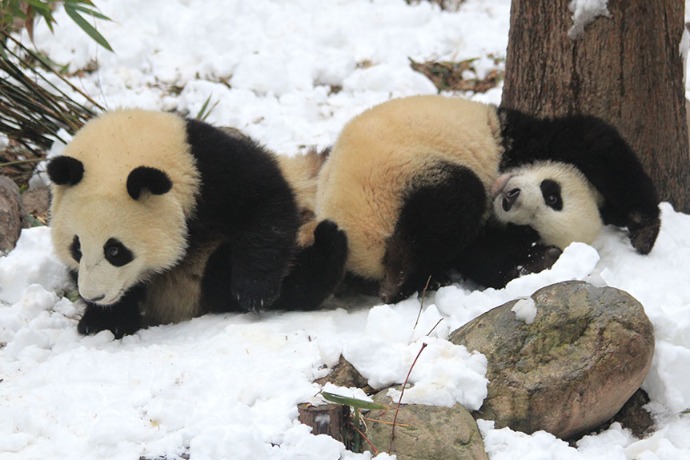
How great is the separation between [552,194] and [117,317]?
2.07 m

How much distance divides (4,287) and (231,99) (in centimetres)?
258

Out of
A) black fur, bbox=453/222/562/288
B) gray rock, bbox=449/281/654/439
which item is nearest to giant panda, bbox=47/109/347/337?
black fur, bbox=453/222/562/288

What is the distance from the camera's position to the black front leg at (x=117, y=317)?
12.2 feet

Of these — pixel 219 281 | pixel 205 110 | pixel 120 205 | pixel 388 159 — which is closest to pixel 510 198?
pixel 388 159

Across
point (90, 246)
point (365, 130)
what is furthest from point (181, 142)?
point (365, 130)

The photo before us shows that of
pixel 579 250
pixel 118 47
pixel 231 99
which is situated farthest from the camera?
pixel 118 47

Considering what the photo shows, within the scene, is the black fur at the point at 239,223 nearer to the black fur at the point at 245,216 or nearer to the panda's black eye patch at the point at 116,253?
the black fur at the point at 245,216

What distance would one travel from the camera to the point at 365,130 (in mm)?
4059

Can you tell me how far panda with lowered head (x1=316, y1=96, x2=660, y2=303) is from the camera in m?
3.80

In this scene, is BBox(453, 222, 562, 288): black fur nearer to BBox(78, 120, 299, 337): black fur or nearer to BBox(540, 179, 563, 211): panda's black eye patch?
BBox(540, 179, 563, 211): panda's black eye patch

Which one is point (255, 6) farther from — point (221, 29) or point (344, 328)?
point (344, 328)

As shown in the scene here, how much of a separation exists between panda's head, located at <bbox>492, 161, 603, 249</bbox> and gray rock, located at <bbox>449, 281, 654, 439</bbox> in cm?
94

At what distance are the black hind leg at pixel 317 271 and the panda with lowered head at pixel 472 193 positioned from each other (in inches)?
3.5

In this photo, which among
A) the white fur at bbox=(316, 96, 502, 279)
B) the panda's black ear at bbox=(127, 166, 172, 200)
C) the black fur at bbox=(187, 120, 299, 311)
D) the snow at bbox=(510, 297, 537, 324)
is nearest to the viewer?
the snow at bbox=(510, 297, 537, 324)
